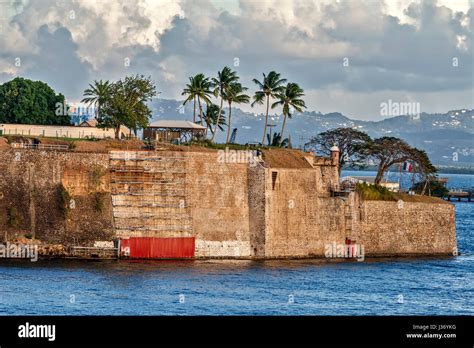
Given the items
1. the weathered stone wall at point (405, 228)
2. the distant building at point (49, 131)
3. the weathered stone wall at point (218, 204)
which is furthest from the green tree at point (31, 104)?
the weathered stone wall at point (405, 228)

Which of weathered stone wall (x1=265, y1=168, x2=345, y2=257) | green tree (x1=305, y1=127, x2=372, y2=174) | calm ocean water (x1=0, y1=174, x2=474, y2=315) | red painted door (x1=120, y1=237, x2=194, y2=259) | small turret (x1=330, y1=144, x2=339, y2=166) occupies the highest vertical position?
green tree (x1=305, y1=127, x2=372, y2=174)

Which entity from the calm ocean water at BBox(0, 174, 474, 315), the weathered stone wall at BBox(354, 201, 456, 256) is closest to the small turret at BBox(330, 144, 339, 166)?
the weathered stone wall at BBox(354, 201, 456, 256)

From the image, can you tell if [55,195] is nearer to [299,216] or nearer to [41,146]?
[41,146]

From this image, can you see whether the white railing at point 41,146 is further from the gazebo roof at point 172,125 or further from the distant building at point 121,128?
the distant building at point 121,128

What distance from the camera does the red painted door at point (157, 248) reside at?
89800 millimetres

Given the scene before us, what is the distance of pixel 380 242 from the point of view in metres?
99.6

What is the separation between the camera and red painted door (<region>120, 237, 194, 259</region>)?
295 feet

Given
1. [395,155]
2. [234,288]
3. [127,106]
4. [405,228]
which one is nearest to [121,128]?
[127,106]

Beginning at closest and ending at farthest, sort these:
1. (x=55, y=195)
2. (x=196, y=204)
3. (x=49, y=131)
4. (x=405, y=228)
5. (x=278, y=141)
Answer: (x=55, y=195) < (x=196, y=204) < (x=405, y=228) < (x=49, y=131) < (x=278, y=141)

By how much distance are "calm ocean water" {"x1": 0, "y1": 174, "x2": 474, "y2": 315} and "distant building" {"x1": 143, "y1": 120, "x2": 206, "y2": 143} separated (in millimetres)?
17209

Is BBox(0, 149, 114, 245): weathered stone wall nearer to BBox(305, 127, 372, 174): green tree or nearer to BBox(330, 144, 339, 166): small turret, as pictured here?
BBox(330, 144, 339, 166): small turret

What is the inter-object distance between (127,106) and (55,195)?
18796 millimetres

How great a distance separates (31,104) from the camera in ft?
385
